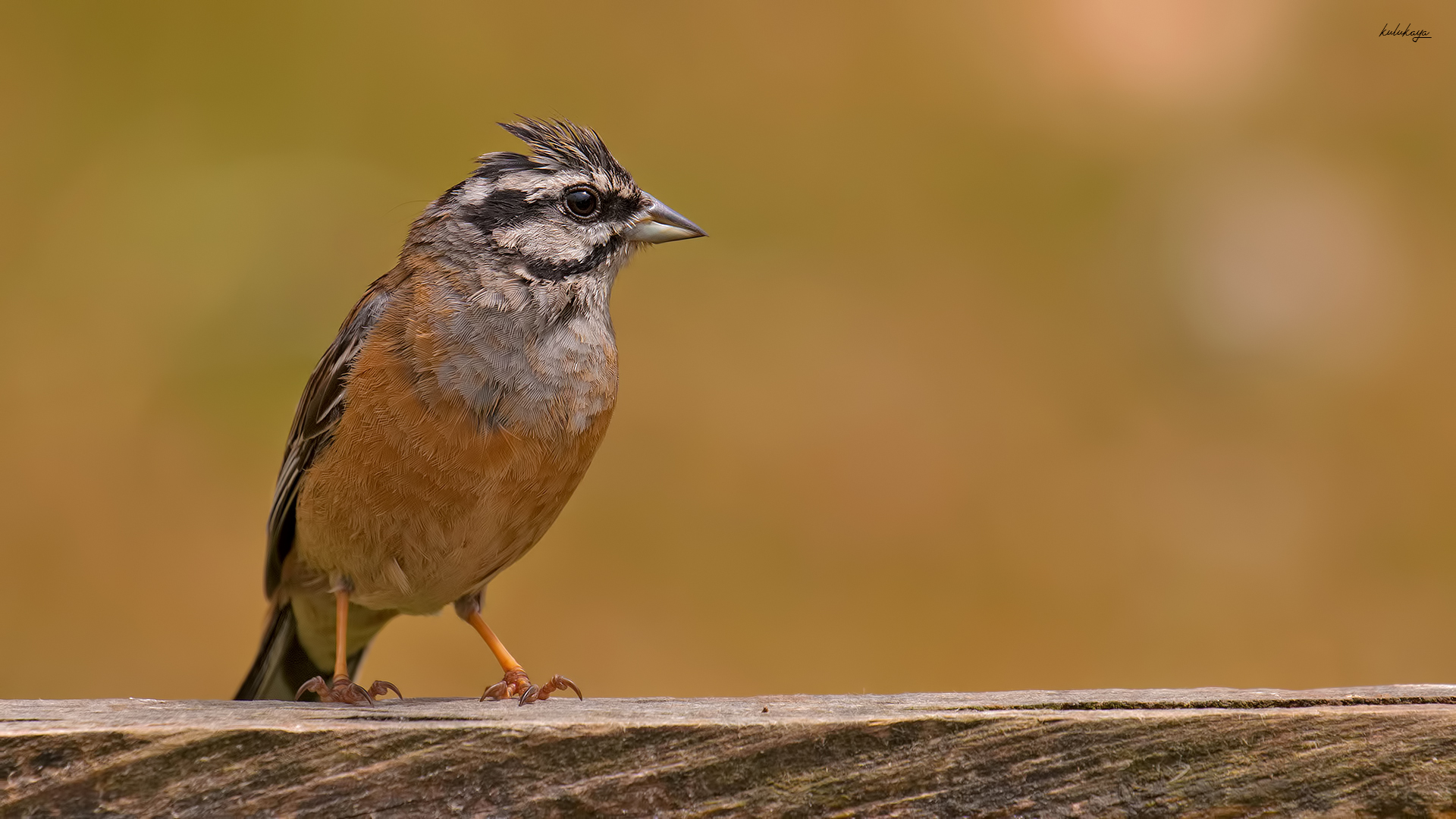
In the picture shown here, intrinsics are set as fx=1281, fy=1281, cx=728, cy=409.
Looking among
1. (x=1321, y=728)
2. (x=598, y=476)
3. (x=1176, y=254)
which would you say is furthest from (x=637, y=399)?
(x=1321, y=728)

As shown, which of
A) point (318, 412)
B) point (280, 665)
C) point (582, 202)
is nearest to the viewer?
point (318, 412)

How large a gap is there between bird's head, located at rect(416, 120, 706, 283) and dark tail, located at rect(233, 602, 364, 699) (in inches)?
63.4

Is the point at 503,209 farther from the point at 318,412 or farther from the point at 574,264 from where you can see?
the point at 318,412

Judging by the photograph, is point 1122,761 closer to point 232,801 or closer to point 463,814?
point 463,814

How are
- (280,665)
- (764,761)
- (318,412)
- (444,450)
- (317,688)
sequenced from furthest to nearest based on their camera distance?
(280,665), (318,412), (317,688), (444,450), (764,761)

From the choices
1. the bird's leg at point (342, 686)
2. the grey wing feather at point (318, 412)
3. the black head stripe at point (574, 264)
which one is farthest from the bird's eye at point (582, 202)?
the bird's leg at point (342, 686)

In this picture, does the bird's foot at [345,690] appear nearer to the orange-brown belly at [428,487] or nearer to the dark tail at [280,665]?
the orange-brown belly at [428,487]

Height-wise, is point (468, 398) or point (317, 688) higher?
point (468, 398)

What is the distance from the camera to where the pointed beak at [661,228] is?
4.32 m

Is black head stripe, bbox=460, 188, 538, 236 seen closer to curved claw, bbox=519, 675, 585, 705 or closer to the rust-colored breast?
the rust-colored breast

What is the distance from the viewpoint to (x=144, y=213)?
20.8 feet

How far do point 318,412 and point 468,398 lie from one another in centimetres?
72

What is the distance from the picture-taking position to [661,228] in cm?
433

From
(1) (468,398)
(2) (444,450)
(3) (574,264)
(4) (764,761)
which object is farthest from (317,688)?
(4) (764,761)
